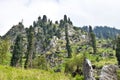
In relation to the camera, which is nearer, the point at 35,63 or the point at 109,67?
the point at 109,67

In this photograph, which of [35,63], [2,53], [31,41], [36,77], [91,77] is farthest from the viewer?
[35,63]

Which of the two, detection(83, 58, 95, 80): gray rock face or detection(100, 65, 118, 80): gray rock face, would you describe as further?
detection(100, 65, 118, 80): gray rock face

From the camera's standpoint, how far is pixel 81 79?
1908 centimetres

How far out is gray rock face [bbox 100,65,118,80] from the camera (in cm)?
1751

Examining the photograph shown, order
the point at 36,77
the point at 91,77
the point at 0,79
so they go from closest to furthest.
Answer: the point at 0,79, the point at 36,77, the point at 91,77

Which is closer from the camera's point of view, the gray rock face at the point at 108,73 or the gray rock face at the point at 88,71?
the gray rock face at the point at 88,71

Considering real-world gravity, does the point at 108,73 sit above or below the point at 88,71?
below

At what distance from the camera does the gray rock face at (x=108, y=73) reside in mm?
17506

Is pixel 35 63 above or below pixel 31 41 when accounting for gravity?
below

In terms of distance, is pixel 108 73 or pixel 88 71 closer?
pixel 88 71

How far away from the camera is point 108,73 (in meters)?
17.8

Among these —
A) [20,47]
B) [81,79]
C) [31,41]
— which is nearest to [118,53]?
[31,41]

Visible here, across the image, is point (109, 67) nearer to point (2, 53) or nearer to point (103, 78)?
point (103, 78)

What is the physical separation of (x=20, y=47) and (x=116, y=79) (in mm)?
123789
